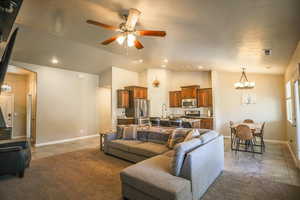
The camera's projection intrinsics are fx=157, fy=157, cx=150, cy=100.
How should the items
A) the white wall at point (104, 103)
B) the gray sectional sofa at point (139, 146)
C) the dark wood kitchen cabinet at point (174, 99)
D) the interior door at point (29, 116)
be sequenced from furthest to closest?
the dark wood kitchen cabinet at point (174, 99) < the white wall at point (104, 103) < the interior door at point (29, 116) < the gray sectional sofa at point (139, 146)

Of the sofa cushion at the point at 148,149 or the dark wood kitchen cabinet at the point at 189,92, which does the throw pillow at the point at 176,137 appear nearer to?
the sofa cushion at the point at 148,149

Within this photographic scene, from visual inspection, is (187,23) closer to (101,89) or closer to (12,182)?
(12,182)

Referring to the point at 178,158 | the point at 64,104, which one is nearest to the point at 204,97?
the point at 178,158

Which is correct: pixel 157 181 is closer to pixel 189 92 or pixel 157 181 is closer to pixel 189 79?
pixel 189 92

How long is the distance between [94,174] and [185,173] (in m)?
2.15

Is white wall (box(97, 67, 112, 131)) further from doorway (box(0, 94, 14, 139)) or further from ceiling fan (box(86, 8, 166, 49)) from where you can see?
ceiling fan (box(86, 8, 166, 49))

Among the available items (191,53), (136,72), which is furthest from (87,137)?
(191,53)

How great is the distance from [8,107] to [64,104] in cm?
279

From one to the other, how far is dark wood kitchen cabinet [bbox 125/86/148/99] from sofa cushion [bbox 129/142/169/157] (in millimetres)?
3809

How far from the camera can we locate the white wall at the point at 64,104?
19.9 ft

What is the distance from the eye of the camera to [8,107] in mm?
7129

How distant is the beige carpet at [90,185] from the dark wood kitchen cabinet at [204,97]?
4351 millimetres

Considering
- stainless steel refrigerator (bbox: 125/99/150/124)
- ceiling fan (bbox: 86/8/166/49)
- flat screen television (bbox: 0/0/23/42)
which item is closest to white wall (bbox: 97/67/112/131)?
stainless steel refrigerator (bbox: 125/99/150/124)

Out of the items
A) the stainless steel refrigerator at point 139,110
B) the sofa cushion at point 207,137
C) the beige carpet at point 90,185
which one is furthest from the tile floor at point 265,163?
the stainless steel refrigerator at point 139,110
